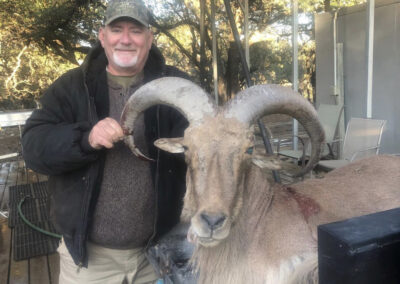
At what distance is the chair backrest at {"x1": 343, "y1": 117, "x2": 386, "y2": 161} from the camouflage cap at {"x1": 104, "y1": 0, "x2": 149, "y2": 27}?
15.1 ft

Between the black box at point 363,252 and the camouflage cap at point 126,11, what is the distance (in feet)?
7.32

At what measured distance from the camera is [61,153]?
7.87 ft

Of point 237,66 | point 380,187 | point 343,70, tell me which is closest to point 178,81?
point 380,187

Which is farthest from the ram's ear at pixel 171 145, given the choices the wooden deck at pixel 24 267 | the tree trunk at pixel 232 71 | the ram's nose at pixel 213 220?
the tree trunk at pixel 232 71

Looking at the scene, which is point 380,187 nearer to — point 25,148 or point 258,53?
point 25,148

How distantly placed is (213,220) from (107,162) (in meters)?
1.09

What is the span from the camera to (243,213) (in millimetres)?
2387

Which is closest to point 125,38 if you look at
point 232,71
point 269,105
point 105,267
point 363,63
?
point 269,105

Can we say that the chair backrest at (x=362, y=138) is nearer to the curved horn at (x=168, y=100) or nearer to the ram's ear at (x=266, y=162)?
the ram's ear at (x=266, y=162)

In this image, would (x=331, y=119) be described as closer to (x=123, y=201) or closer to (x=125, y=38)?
(x=125, y=38)

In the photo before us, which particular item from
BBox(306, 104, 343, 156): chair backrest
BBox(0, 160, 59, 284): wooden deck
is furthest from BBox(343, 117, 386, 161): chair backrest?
BBox(0, 160, 59, 284): wooden deck

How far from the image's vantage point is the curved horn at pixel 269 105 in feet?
7.91

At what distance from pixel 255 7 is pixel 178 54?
3858mm

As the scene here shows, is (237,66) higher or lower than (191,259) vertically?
higher
